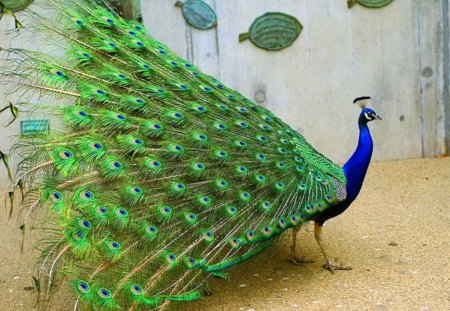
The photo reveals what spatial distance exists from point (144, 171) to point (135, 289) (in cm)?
65

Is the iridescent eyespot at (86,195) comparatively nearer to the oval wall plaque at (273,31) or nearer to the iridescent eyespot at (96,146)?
the iridescent eyespot at (96,146)

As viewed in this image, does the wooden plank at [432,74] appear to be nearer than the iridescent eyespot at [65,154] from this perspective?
No

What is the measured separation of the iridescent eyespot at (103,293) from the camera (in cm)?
328

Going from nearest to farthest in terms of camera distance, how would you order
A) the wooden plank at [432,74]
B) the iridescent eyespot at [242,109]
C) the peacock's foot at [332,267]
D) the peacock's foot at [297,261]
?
the iridescent eyespot at [242,109]
the peacock's foot at [332,267]
the peacock's foot at [297,261]
the wooden plank at [432,74]

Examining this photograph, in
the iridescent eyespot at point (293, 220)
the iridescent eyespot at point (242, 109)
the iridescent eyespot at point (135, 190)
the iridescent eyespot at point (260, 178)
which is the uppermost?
the iridescent eyespot at point (242, 109)

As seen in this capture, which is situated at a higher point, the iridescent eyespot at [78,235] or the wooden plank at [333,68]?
the wooden plank at [333,68]

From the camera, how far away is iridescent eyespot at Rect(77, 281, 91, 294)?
327 cm

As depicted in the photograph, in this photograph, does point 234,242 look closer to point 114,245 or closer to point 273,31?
point 114,245

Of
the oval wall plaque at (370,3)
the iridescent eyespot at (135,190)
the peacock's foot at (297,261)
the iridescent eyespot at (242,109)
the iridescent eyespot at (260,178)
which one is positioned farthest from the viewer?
the oval wall plaque at (370,3)

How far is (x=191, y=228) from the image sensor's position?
3596mm

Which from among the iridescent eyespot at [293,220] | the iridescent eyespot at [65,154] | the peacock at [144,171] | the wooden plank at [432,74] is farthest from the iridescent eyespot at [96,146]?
the wooden plank at [432,74]

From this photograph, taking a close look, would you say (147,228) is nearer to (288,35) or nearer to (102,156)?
(102,156)

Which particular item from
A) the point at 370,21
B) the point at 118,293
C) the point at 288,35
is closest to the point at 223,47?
the point at 288,35

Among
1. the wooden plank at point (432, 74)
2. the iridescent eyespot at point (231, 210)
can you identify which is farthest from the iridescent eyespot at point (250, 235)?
the wooden plank at point (432, 74)
